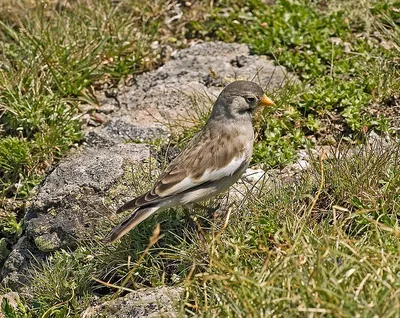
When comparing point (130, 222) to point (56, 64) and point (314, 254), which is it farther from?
point (56, 64)

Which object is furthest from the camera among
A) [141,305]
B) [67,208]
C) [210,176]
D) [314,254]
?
[67,208]

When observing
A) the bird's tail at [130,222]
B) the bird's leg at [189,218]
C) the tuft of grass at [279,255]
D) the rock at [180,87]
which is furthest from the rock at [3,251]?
the bird's leg at [189,218]

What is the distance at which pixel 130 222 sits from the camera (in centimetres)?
548

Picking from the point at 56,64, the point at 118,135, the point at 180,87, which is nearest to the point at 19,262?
the point at 118,135

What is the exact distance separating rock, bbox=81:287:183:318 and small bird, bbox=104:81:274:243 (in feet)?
1.42

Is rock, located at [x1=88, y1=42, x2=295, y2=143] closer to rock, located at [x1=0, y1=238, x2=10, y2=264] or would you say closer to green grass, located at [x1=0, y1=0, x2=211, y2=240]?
green grass, located at [x1=0, y1=0, x2=211, y2=240]

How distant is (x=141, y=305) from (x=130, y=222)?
1.82ft

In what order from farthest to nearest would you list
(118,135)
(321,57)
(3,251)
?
(321,57)
(118,135)
(3,251)

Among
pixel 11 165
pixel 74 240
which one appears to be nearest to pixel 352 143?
pixel 74 240

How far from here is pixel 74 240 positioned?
20.8ft

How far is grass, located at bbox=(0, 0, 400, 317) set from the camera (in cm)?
440

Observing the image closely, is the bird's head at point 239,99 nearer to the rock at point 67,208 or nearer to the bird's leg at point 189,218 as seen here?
the bird's leg at point 189,218

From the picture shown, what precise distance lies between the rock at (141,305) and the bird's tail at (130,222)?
0.40 m

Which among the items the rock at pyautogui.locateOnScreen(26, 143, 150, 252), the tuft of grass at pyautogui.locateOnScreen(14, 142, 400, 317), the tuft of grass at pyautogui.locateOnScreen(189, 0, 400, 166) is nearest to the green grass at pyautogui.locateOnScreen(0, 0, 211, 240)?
the rock at pyautogui.locateOnScreen(26, 143, 150, 252)
